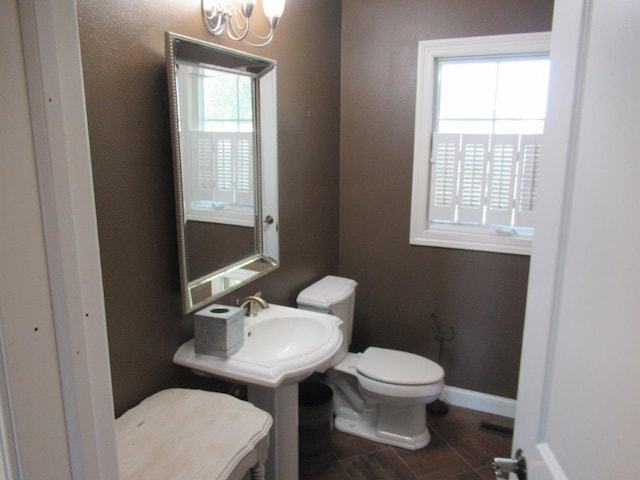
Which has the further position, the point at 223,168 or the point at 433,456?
the point at 433,456

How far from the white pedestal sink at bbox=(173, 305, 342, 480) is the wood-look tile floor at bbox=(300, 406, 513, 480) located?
571 mm

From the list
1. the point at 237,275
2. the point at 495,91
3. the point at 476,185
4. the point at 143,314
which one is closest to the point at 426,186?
the point at 476,185

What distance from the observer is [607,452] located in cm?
64

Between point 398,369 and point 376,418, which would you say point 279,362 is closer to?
point 398,369

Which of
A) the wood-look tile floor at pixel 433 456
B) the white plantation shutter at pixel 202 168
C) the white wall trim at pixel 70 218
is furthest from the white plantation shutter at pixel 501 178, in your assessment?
the white wall trim at pixel 70 218

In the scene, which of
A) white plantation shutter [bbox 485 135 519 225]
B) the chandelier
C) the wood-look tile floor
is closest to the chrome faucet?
the wood-look tile floor

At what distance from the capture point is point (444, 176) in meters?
2.73

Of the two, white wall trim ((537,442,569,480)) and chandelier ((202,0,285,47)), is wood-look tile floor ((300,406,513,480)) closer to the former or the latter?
white wall trim ((537,442,569,480))

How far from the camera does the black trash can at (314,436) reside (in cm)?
221

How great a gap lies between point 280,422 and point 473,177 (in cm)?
173

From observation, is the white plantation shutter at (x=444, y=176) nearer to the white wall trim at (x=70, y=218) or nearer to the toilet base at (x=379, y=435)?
the toilet base at (x=379, y=435)

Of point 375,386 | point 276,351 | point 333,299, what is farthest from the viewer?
point 333,299

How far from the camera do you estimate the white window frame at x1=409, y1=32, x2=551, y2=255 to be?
2.45m

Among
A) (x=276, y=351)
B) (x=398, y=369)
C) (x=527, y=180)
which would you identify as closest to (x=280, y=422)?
(x=276, y=351)
